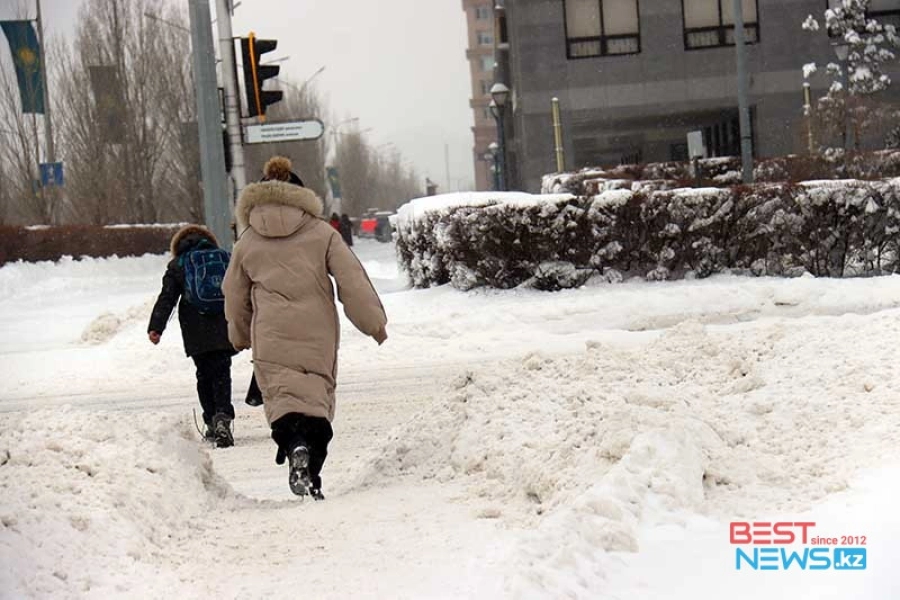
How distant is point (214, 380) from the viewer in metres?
8.45

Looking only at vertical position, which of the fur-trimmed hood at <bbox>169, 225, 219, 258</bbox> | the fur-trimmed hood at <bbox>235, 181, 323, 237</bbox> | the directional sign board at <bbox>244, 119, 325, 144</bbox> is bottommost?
the fur-trimmed hood at <bbox>169, 225, 219, 258</bbox>

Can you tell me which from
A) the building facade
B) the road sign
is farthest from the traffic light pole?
the building facade

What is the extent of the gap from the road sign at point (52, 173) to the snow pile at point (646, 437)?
2349 cm

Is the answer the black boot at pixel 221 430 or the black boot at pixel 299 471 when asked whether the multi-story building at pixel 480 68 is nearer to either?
the black boot at pixel 221 430

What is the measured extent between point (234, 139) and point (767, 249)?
6560 millimetres

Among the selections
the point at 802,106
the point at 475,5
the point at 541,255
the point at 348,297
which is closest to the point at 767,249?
the point at 541,255

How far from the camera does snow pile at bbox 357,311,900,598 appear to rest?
437cm

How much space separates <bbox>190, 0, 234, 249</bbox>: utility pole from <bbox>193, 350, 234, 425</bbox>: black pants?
4334 millimetres

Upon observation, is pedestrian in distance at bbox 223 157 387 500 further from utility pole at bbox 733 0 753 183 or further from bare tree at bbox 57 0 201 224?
bare tree at bbox 57 0 201 224

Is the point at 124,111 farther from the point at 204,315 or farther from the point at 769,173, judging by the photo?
the point at 204,315

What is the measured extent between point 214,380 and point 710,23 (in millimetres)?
26531

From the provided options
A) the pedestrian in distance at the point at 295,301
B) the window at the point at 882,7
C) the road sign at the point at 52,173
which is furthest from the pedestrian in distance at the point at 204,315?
the window at the point at 882,7

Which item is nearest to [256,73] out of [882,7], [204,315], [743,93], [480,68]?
[204,315]

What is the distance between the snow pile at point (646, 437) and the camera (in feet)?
14.3
